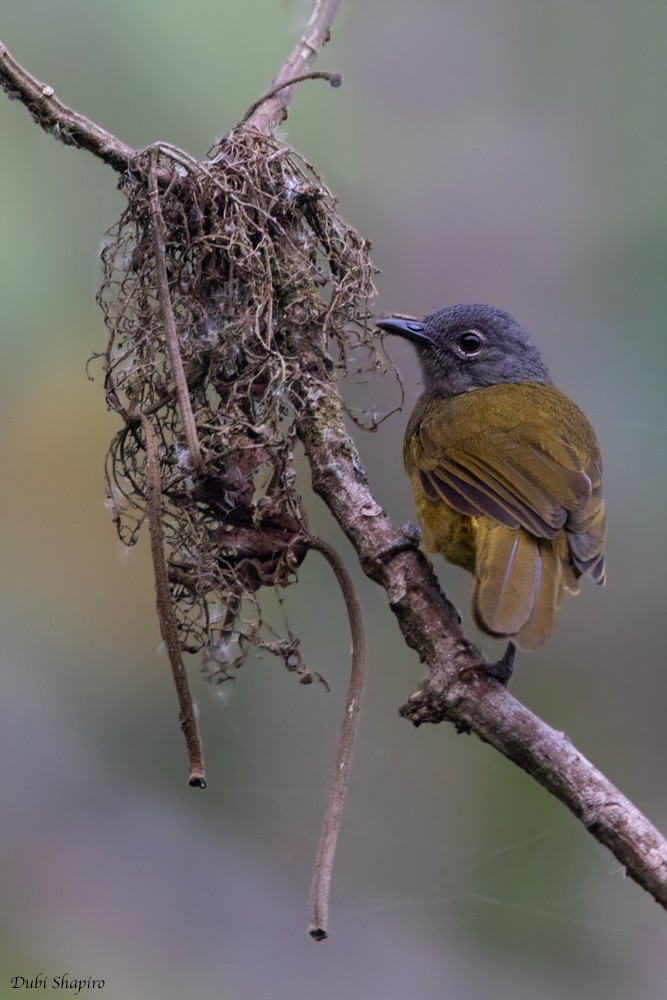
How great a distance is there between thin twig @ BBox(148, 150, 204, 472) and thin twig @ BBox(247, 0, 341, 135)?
38 centimetres

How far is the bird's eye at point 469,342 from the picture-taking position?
319 cm

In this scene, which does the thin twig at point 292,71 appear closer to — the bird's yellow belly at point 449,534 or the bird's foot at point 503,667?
the bird's yellow belly at point 449,534

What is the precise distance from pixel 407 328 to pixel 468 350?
0.92ft

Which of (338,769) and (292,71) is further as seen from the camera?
(292,71)

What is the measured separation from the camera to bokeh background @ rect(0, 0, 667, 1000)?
318 centimetres

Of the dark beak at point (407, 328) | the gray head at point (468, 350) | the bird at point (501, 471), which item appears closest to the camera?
the bird at point (501, 471)

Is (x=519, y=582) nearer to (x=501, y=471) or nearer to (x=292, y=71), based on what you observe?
(x=501, y=471)

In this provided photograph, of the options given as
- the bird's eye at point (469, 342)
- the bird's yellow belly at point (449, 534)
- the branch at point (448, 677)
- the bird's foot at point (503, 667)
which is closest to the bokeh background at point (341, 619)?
the bird's eye at point (469, 342)

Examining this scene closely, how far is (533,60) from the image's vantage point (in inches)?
151

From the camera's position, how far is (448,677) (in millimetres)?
1891

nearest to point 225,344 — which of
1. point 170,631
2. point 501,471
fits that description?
point 170,631

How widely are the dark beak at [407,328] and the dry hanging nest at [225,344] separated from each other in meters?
0.38

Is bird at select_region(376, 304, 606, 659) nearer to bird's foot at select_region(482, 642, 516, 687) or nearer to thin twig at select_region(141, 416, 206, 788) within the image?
bird's foot at select_region(482, 642, 516, 687)

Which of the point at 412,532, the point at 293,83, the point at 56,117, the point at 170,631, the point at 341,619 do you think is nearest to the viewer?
the point at 170,631
